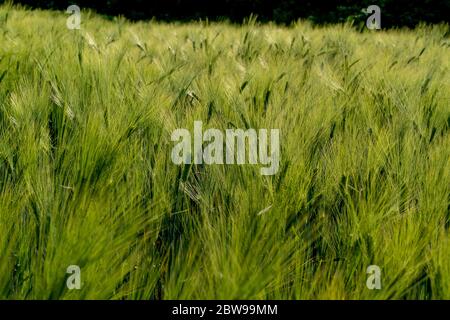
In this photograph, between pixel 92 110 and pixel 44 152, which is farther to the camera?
pixel 92 110

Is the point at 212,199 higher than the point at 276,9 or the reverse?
the reverse

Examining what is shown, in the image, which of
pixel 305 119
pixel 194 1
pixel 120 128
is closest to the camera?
pixel 120 128

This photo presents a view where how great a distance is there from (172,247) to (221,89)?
61 centimetres

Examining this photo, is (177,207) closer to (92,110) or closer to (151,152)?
(151,152)

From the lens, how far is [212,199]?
754mm

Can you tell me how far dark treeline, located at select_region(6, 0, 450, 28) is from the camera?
6176mm

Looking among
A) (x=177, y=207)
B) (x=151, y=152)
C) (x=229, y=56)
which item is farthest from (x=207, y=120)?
(x=229, y=56)

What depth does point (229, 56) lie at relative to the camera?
2.02 meters

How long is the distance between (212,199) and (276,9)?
6516 mm

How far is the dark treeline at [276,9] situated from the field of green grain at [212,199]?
410 centimetres

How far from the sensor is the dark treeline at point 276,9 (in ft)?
20.3

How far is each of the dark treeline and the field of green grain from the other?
13.4ft

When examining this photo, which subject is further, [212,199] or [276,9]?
[276,9]
